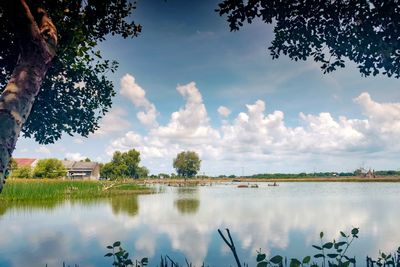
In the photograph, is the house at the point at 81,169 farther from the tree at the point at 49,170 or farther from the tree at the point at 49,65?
the tree at the point at 49,65

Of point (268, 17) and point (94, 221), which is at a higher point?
point (268, 17)

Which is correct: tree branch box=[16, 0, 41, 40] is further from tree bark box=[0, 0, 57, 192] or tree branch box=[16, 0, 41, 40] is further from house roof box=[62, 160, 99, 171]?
house roof box=[62, 160, 99, 171]

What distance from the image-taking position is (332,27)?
925 centimetres

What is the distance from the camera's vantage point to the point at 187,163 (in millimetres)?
140875

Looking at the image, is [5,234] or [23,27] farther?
[5,234]

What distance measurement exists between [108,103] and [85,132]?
1.58 m

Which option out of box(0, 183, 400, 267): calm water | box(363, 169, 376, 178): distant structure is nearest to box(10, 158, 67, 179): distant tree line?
box(0, 183, 400, 267): calm water

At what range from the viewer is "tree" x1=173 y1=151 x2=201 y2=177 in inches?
5546

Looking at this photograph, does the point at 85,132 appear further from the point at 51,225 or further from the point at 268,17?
the point at 51,225

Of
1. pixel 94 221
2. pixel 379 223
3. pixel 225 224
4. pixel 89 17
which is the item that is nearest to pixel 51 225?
pixel 94 221

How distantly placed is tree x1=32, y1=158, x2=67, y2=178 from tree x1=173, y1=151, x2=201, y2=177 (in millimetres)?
61630

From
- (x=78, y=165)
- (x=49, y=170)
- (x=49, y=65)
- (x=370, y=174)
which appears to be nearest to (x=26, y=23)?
(x=49, y=65)

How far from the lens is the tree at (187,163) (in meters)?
141

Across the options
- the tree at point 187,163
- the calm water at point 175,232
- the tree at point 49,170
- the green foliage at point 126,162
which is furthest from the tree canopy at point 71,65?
the tree at point 187,163
